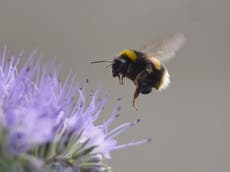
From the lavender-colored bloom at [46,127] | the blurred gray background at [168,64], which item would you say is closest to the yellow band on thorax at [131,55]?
the lavender-colored bloom at [46,127]

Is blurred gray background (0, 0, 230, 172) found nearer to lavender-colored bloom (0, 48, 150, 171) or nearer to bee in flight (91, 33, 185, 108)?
bee in flight (91, 33, 185, 108)

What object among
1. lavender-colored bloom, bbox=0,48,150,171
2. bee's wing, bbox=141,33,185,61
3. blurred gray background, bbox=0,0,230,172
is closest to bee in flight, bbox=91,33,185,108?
bee's wing, bbox=141,33,185,61

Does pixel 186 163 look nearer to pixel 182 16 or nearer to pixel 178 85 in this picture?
pixel 178 85

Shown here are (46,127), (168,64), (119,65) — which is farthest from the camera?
(168,64)

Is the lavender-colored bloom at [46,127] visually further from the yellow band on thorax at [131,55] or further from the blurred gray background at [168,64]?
the blurred gray background at [168,64]

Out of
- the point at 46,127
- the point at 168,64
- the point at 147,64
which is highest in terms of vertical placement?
the point at 168,64

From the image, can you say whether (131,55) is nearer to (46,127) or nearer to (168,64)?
(46,127)

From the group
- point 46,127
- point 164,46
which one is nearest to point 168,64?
point 164,46
